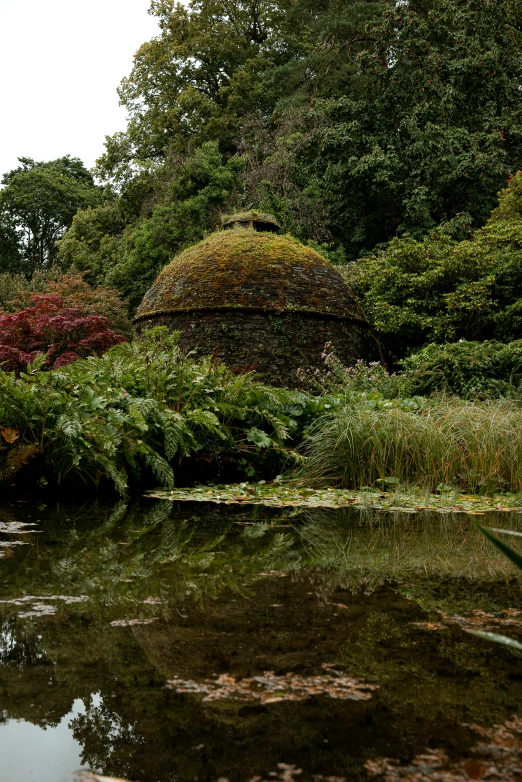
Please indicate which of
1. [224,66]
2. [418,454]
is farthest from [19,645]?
[224,66]

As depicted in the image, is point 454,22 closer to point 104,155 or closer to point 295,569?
point 104,155

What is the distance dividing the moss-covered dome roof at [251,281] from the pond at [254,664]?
9.05 meters

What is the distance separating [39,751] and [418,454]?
5325 millimetres

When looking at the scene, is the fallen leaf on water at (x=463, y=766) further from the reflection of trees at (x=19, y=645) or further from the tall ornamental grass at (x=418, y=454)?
the tall ornamental grass at (x=418, y=454)

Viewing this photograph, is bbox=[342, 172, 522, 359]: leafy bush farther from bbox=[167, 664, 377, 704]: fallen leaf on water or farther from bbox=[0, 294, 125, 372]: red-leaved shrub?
bbox=[167, 664, 377, 704]: fallen leaf on water

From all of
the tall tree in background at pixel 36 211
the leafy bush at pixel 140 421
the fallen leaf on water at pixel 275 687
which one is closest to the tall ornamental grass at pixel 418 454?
the leafy bush at pixel 140 421

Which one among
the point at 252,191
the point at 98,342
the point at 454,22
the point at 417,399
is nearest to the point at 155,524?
the point at 417,399

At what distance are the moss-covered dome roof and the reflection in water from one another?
1077 cm

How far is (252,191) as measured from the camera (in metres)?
21.8

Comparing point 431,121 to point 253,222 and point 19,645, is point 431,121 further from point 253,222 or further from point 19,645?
point 19,645

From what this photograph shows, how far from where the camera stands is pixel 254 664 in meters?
1.79

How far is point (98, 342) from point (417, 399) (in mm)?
7768

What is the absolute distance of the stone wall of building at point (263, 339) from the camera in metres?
11.8

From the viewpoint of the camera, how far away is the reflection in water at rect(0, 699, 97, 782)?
125 centimetres
